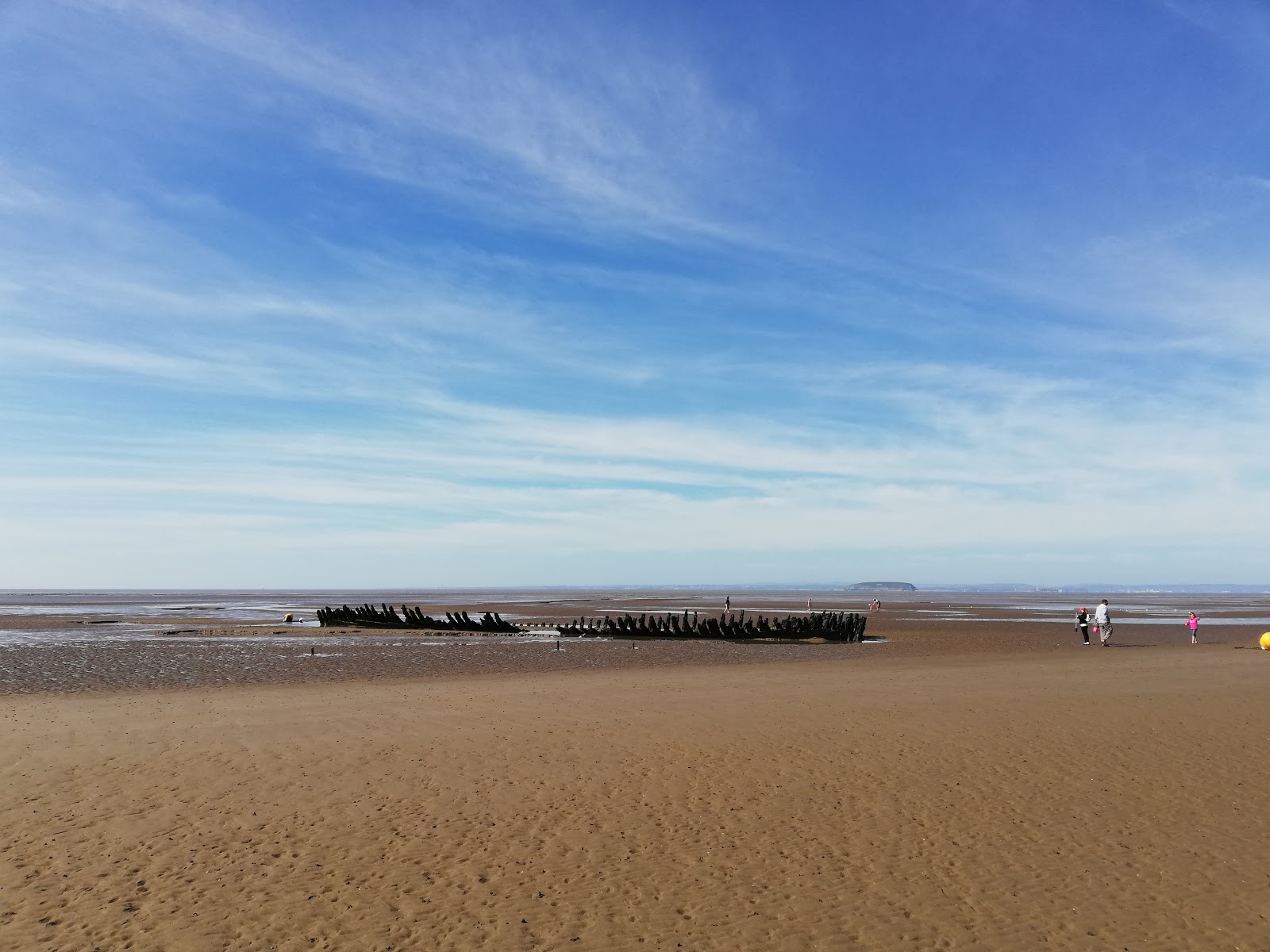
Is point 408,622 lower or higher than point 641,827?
higher

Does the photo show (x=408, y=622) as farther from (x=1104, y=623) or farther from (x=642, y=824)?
(x=642, y=824)

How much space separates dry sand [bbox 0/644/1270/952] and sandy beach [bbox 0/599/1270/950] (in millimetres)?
40

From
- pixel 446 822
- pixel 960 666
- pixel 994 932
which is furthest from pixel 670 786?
pixel 960 666

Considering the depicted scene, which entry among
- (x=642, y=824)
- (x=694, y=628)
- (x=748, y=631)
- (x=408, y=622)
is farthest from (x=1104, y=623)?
(x=408, y=622)

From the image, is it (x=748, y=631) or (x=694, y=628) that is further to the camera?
(x=694, y=628)

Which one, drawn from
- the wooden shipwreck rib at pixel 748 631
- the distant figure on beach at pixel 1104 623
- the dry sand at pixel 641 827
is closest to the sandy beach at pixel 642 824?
the dry sand at pixel 641 827

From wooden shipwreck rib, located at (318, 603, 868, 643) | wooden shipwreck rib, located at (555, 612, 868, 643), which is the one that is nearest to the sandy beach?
wooden shipwreck rib, located at (555, 612, 868, 643)

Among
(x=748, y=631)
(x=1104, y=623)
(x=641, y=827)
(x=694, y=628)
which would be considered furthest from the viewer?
(x=694, y=628)

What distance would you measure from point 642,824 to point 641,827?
0.09 m

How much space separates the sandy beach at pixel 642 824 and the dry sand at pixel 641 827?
40 mm

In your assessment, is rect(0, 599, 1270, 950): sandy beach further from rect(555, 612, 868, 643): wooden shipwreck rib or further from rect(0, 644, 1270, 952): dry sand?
rect(555, 612, 868, 643): wooden shipwreck rib

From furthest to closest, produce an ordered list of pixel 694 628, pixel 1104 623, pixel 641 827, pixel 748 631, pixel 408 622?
pixel 408 622
pixel 694 628
pixel 748 631
pixel 1104 623
pixel 641 827

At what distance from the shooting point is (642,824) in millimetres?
9375

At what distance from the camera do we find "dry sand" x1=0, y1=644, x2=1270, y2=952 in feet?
22.6
